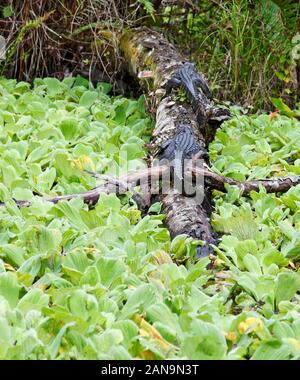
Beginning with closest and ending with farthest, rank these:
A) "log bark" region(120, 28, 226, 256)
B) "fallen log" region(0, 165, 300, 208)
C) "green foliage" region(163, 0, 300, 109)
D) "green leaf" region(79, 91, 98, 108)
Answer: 1. "log bark" region(120, 28, 226, 256)
2. "fallen log" region(0, 165, 300, 208)
3. "green leaf" region(79, 91, 98, 108)
4. "green foliage" region(163, 0, 300, 109)

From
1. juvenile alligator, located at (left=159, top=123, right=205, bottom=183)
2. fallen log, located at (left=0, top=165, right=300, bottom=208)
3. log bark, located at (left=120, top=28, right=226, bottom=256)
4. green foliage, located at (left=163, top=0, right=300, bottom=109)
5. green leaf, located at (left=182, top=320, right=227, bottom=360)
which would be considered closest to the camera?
green leaf, located at (left=182, top=320, right=227, bottom=360)

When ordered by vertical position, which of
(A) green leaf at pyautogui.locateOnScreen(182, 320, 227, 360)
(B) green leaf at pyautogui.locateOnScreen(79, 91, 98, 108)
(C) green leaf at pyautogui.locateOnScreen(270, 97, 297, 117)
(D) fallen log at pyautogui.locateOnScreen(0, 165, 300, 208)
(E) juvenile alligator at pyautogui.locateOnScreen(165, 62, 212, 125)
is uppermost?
(A) green leaf at pyautogui.locateOnScreen(182, 320, 227, 360)

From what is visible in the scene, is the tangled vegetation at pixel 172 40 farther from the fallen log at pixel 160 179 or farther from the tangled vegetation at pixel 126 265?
the fallen log at pixel 160 179

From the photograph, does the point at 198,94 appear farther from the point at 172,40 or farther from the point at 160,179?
the point at 172,40

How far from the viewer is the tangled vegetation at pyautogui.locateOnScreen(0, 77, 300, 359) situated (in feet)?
5.49

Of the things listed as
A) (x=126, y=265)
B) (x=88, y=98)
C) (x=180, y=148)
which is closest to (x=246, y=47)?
(x=88, y=98)

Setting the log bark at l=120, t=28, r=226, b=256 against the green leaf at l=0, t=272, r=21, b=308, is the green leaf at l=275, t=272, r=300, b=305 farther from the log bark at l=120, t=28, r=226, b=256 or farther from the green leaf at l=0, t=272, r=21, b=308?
the green leaf at l=0, t=272, r=21, b=308

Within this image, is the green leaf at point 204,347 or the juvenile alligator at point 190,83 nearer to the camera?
the green leaf at point 204,347

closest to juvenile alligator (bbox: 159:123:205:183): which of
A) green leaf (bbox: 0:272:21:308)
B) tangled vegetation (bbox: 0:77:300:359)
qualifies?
tangled vegetation (bbox: 0:77:300:359)

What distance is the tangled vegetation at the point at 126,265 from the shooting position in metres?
1.67

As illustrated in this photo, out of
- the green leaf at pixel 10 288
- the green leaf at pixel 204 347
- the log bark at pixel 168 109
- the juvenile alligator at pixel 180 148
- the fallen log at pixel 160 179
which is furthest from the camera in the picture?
the juvenile alligator at pixel 180 148

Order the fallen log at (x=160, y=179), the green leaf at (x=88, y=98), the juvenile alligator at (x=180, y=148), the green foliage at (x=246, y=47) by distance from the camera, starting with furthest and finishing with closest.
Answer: the green foliage at (x=246, y=47) < the green leaf at (x=88, y=98) < the juvenile alligator at (x=180, y=148) < the fallen log at (x=160, y=179)

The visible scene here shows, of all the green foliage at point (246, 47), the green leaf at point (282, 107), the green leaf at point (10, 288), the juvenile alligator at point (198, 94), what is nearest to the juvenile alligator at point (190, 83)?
the juvenile alligator at point (198, 94)

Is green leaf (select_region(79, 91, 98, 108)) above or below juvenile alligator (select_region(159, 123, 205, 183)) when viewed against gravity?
below
